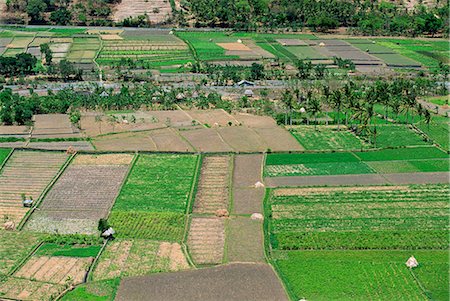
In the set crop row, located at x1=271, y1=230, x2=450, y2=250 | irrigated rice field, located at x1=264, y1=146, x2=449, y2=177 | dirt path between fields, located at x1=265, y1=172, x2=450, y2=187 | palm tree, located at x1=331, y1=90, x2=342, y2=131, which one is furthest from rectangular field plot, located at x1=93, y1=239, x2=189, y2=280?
palm tree, located at x1=331, y1=90, x2=342, y2=131

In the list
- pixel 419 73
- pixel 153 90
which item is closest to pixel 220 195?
pixel 153 90

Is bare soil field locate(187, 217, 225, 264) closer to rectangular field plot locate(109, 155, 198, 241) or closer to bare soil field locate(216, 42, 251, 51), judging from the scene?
rectangular field plot locate(109, 155, 198, 241)

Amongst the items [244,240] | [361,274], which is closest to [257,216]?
[244,240]

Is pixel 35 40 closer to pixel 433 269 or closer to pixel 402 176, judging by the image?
pixel 402 176

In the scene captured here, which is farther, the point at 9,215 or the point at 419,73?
the point at 419,73

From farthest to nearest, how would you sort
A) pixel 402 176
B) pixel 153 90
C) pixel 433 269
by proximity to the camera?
pixel 153 90, pixel 402 176, pixel 433 269

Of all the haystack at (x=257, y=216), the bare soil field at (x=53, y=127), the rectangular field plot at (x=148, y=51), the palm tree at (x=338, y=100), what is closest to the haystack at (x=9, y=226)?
the haystack at (x=257, y=216)

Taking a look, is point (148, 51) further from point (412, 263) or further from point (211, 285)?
point (412, 263)
